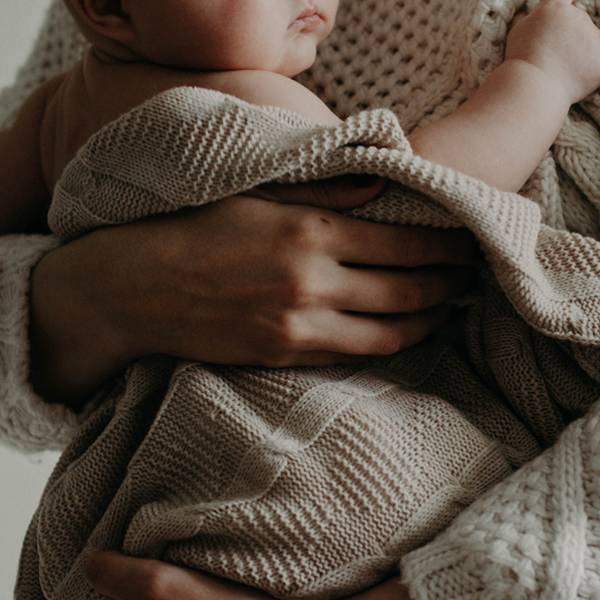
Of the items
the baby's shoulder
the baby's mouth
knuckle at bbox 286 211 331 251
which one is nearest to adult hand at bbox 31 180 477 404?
knuckle at bbox 286 211 331 251

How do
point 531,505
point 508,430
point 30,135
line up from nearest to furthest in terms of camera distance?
point 531,505 → point 508,430 → point 30,135

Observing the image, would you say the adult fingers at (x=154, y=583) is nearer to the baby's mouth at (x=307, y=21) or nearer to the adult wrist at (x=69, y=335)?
the adult wrist at (x=69, y=335)

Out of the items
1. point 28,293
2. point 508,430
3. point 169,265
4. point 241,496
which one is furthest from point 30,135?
point 508,430

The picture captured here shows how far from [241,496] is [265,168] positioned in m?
0.27

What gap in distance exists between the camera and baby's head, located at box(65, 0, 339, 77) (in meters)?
0.78

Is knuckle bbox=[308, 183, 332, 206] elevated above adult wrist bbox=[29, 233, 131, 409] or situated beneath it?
elevated above

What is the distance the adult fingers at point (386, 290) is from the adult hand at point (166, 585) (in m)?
0.23

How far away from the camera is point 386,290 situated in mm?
714

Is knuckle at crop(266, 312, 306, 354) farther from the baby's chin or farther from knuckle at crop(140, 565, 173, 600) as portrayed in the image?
the baby's chin

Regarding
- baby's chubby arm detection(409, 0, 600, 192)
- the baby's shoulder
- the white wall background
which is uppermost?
baby's chubby arm detection(409, 0, 600, 192)

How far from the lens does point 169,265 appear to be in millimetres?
734

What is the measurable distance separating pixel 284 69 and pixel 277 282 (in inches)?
10.8

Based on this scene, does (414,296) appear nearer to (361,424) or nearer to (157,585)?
(361,424)

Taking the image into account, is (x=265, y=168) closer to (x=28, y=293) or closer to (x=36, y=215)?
(x=28, y=293)
